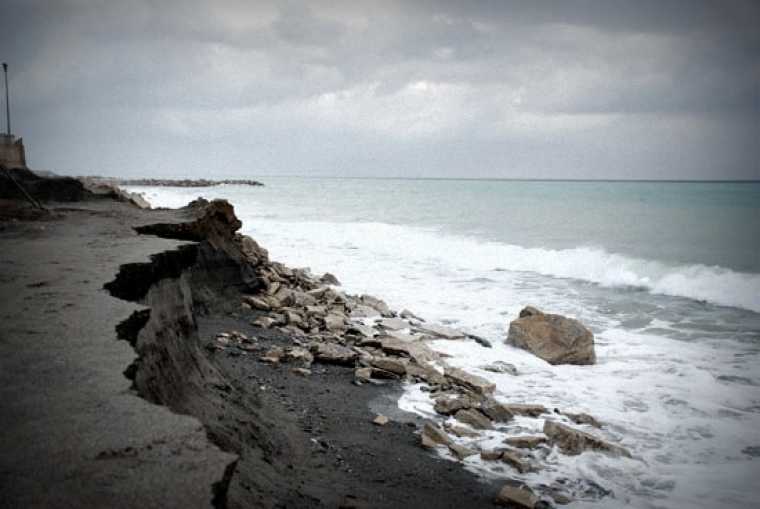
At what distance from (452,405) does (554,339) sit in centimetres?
339

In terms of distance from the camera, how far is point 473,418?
5.93m

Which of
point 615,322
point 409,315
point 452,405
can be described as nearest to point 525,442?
point 452,405

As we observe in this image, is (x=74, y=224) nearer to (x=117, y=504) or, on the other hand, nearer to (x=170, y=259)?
(x=170, y=259)

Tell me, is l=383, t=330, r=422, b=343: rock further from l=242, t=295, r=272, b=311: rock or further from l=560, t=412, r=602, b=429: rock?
l=560, t=412, r=602, b=429: rock

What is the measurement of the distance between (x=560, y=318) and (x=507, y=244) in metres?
15.1

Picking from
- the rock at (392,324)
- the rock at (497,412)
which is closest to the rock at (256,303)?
the rock at (392,324)

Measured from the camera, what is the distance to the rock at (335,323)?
9.02 metres

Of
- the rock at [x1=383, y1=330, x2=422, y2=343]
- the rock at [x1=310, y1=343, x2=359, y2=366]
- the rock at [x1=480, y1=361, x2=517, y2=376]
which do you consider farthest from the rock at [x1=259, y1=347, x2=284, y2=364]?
the rock at [x1=480, y1=361, x2=517, y2=376]

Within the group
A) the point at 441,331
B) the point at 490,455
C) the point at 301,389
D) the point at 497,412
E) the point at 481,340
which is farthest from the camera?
the point at 441,331

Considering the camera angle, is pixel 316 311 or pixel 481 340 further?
pixel 316 311

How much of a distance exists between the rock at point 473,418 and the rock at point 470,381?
2.61 ft

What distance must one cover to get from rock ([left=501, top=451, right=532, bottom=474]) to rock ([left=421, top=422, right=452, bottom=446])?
1.91ft

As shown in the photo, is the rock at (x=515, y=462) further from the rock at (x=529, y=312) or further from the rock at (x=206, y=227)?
the rock at (x=206, y=227)

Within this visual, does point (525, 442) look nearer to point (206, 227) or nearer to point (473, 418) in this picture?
point (473, 418)
